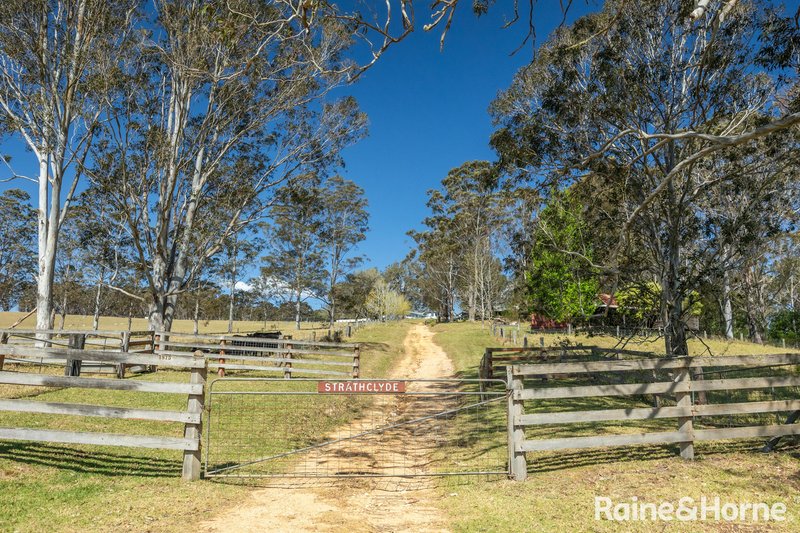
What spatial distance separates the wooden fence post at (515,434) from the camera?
6395 mm

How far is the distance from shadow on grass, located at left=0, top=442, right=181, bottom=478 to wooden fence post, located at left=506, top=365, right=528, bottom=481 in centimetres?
454

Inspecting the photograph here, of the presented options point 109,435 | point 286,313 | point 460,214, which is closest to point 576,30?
point 109,435

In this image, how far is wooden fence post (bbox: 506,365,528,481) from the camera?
21.0 feet

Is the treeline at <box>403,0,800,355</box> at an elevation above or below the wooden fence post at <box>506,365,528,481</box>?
above

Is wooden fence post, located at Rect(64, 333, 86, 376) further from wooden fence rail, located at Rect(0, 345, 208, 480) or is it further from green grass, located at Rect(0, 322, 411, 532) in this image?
wooden fence rail, located at Rect(0, 345, 208, 480)

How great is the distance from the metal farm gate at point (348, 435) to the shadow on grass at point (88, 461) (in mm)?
691

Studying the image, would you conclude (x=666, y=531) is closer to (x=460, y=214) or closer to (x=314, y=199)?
(x=314, y=199)

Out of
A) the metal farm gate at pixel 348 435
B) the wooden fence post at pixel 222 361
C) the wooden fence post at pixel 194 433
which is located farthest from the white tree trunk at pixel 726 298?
the wooden fence post at pixel 222 361

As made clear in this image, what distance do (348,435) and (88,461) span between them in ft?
15.5

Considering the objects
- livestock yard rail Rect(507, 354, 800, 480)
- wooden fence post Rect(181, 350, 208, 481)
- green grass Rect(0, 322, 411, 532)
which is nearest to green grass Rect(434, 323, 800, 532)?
livestock yard rail Rect(507, 354, 800, 480)

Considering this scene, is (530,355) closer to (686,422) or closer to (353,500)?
(686,422)

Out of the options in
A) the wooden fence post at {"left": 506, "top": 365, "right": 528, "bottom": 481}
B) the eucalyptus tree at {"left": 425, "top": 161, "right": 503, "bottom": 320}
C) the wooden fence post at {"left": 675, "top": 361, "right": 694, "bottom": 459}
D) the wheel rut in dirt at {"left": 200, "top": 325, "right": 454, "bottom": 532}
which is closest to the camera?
the wheel rut in dirt at {"left": 200, "top": 325, "right": 454, "bottom": 532}

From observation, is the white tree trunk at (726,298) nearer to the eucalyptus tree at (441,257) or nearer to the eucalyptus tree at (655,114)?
the eucalyptus tree at (655,114)

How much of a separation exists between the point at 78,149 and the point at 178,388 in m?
16.7
